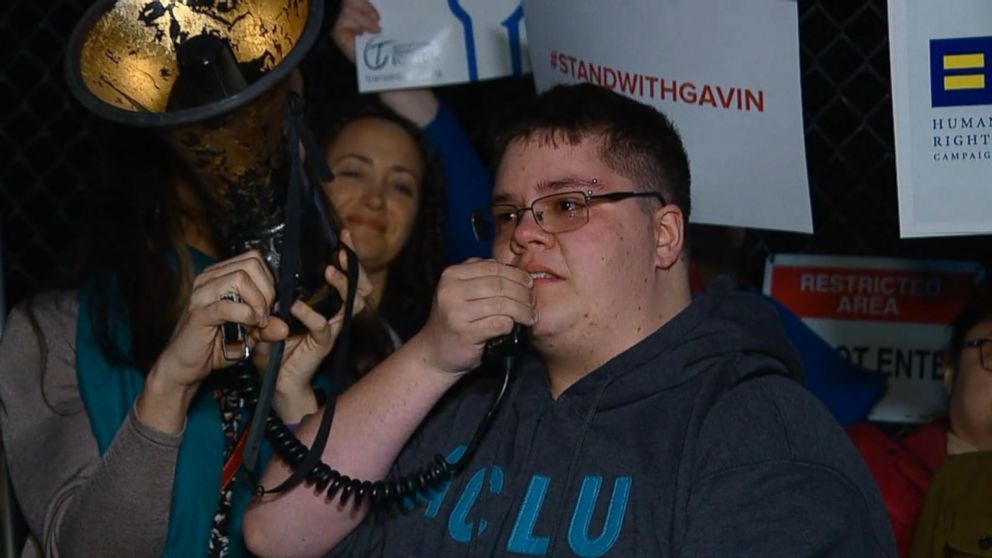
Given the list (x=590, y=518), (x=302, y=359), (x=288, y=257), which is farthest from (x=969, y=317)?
(x=288, y=257)

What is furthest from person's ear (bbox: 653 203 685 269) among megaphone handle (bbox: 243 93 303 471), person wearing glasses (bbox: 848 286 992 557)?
person wearing glasses (bbox: 848 286 992 557)

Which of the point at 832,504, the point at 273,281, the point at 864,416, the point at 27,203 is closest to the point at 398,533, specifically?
the point at 273,281

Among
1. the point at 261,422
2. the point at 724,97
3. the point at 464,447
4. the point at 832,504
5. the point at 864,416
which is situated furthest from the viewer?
the point at 864,416

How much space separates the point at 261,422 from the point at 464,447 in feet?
1.26

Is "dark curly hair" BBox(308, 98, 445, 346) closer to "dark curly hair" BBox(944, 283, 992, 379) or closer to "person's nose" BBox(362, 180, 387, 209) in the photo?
"person's nose" BBox(362, 180, 387, 209)

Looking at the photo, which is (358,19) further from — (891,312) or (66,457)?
(891,312)

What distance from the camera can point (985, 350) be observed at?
10.2ft

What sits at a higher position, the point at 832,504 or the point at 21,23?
the point at 21,23

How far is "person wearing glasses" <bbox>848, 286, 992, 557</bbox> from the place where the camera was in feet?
9.85

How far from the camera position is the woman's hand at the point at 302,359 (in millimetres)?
2680

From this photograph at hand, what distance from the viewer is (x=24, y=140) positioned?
469 cm

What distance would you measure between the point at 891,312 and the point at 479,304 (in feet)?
5.73

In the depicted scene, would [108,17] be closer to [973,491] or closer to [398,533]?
[398,533]

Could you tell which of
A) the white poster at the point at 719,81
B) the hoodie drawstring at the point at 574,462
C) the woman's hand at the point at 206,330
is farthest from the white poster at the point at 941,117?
the woman's hand at the point at 206,330
